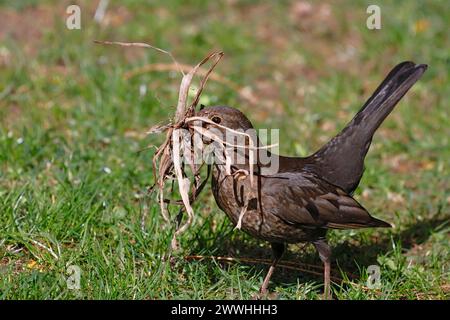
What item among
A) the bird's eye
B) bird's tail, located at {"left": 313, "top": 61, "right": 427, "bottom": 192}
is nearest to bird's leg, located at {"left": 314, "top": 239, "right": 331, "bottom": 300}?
bird's tail, located at {"left": 313, "top": 61, "right": 427, "bottom": 192}

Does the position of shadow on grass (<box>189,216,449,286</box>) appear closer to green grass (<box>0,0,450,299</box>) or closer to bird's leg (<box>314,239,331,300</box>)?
green grass (<box>0,0,450,299</box>)

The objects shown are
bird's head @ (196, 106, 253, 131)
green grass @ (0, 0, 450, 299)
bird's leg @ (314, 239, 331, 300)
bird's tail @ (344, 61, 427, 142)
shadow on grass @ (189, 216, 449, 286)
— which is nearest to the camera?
bird's head @ (196, 106, 253, 131)

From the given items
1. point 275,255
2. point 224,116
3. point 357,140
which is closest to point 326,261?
point 275,255

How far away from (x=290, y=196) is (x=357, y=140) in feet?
2.79

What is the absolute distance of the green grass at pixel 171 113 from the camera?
513 cm

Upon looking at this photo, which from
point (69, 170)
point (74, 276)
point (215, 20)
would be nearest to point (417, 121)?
point (215, 20)

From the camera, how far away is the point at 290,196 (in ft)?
16.2

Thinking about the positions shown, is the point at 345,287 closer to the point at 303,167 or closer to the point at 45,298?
the point at 303,167

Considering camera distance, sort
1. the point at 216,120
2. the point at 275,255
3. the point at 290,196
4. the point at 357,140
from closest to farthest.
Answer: the point at 216,120
the point at 290,196
the point at 275,255
the point at 357,140

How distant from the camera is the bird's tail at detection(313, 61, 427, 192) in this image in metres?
5.46

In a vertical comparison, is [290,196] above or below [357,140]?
below

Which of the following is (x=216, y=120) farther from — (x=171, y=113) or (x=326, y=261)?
(x=326, y=261)

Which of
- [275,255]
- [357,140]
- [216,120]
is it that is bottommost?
[275,255]
